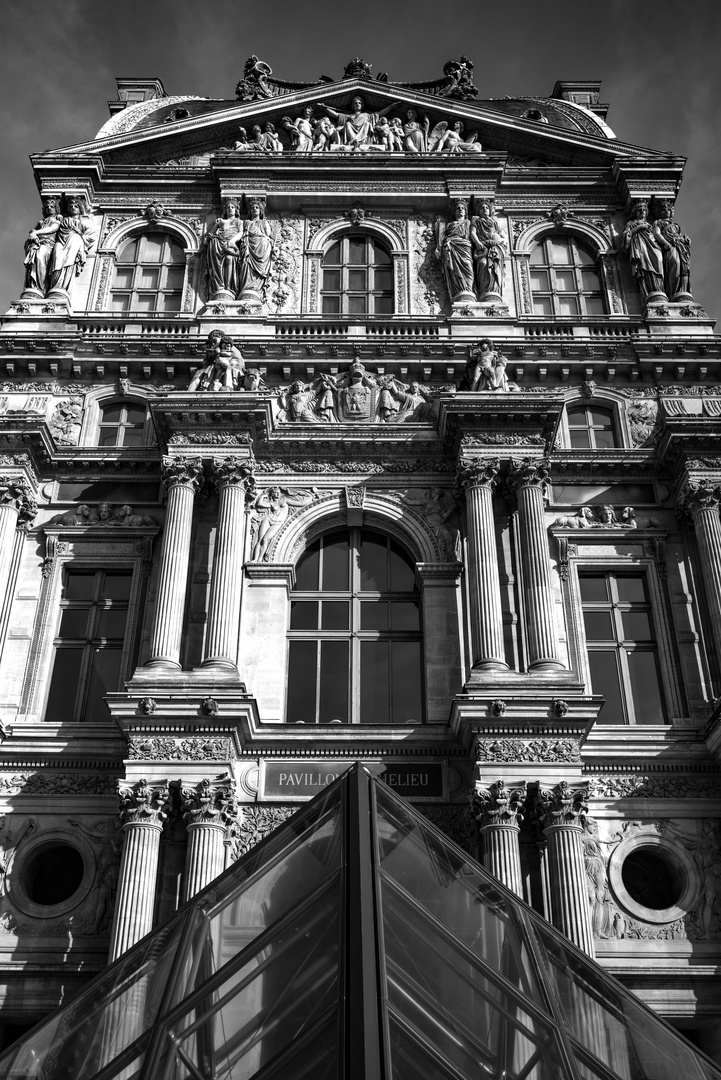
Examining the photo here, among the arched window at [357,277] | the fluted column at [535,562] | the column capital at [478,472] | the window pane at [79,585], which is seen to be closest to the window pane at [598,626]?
the fluted column at [535,562]

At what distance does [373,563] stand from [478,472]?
2.79 meters

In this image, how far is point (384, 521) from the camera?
21.5 m

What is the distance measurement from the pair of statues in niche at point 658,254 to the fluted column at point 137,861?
627 inches

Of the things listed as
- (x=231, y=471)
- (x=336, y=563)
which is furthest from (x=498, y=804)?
(x=231, y=471)

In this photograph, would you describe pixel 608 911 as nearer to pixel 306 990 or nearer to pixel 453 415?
pixel 453 415

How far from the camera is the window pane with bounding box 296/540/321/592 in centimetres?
2120

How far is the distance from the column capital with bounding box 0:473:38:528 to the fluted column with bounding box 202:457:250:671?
3.76m

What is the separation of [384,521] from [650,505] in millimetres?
5301

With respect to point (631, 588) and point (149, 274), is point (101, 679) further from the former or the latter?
point (149, 274)

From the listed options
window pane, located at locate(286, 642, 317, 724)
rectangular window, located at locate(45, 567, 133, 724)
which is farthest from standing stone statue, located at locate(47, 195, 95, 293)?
window pane, located at locate(286, 642, 317, 724)

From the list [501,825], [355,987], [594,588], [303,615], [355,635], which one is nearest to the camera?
[355,987]

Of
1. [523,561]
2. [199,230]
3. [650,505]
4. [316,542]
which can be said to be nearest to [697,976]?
[523,561]

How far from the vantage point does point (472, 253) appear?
25.4 metres

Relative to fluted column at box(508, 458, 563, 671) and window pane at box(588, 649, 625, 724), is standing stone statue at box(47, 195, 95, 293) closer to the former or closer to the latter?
fluted column at box(508, 458, 563, 671)
